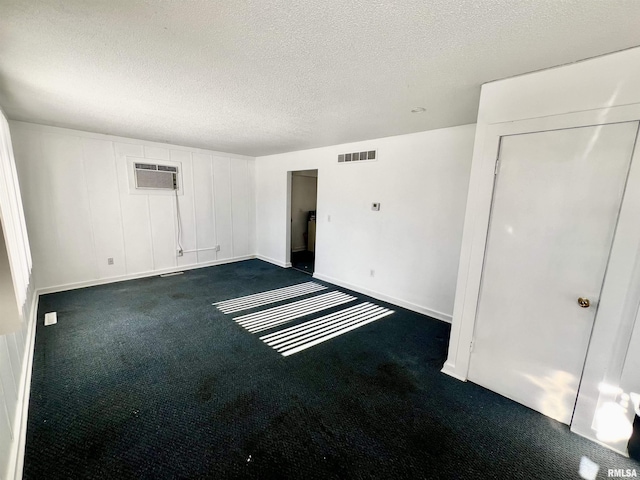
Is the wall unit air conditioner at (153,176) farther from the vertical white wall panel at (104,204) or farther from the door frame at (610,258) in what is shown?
the door frame at (610,258)

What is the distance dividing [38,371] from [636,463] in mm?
4473

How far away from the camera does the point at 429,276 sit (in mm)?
3508

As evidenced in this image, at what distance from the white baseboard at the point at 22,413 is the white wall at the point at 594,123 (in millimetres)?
3305

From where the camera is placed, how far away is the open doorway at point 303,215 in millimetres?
6862

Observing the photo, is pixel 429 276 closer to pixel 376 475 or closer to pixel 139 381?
pixel 376 475

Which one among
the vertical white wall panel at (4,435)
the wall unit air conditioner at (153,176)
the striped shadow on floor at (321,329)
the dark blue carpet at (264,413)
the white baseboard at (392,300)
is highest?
the wall unit air conditioner at (153,176)

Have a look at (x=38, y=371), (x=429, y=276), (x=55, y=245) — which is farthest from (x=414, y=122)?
(x=55, y=245)

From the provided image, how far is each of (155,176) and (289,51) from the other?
420 cm

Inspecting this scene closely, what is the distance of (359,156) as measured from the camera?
13.5 feet

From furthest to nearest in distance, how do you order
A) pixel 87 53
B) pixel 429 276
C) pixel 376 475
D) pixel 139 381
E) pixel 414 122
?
pixel 429 276
pixel 414 122
pixel 139 381
pixel 87 53
pixel 376 475

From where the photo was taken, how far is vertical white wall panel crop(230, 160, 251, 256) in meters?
5.87

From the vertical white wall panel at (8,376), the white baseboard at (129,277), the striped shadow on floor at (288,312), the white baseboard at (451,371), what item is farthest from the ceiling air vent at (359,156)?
the vertical white wall panel at (8,376)

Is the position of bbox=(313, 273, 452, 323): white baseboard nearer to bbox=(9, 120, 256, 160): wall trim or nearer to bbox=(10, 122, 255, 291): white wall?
bbox=(10, 122, 255, 291): white wall

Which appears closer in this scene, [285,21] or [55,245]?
[285,21]
